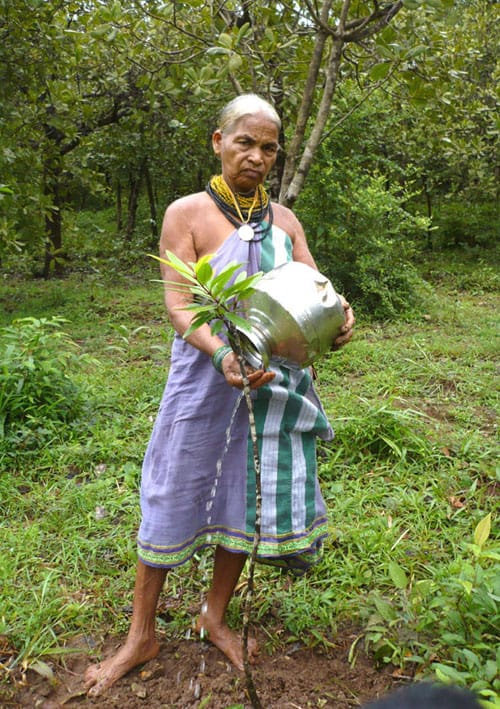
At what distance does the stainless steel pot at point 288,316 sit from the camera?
133 cm

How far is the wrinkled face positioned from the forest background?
43.8 inches

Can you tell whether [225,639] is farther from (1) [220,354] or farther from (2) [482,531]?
(1) [220,354]

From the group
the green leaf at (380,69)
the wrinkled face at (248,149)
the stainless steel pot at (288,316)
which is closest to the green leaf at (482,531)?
the stainless steel pot at (288,316)

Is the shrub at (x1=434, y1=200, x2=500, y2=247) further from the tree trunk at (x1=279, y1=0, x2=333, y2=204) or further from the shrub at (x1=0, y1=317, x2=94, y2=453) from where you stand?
the shrub at (x1=0, y1=317, x2=94, y2=453)

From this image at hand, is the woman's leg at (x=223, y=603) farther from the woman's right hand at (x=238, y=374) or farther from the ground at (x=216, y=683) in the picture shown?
the woman's right hand at (x=238, y=374)

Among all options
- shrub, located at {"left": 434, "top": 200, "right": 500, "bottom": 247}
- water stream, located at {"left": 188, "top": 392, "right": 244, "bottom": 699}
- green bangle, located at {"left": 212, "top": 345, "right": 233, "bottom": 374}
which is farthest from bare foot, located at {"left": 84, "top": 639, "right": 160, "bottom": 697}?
shrub, located at {"left": 434, "top": 200, "right": 500, "bottom": 247}

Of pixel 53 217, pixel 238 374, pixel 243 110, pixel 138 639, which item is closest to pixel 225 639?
pixel 138 639

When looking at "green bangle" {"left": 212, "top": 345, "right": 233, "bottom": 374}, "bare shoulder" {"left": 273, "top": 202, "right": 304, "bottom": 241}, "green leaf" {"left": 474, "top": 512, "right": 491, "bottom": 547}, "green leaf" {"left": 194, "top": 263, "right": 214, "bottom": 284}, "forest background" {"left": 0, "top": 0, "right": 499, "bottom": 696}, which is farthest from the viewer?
"forest background" {"left": 0, "top": 0, "right": 499, "bottom": 696}

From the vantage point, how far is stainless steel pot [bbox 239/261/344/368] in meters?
1.33

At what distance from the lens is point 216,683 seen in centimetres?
180

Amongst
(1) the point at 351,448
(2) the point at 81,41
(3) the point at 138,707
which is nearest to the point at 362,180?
(2) the point at 81,41

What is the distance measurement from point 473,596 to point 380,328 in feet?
12.7

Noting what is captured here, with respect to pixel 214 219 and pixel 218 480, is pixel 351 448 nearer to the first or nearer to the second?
pixel 218 480

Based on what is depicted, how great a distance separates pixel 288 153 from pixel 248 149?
6.78 ft
